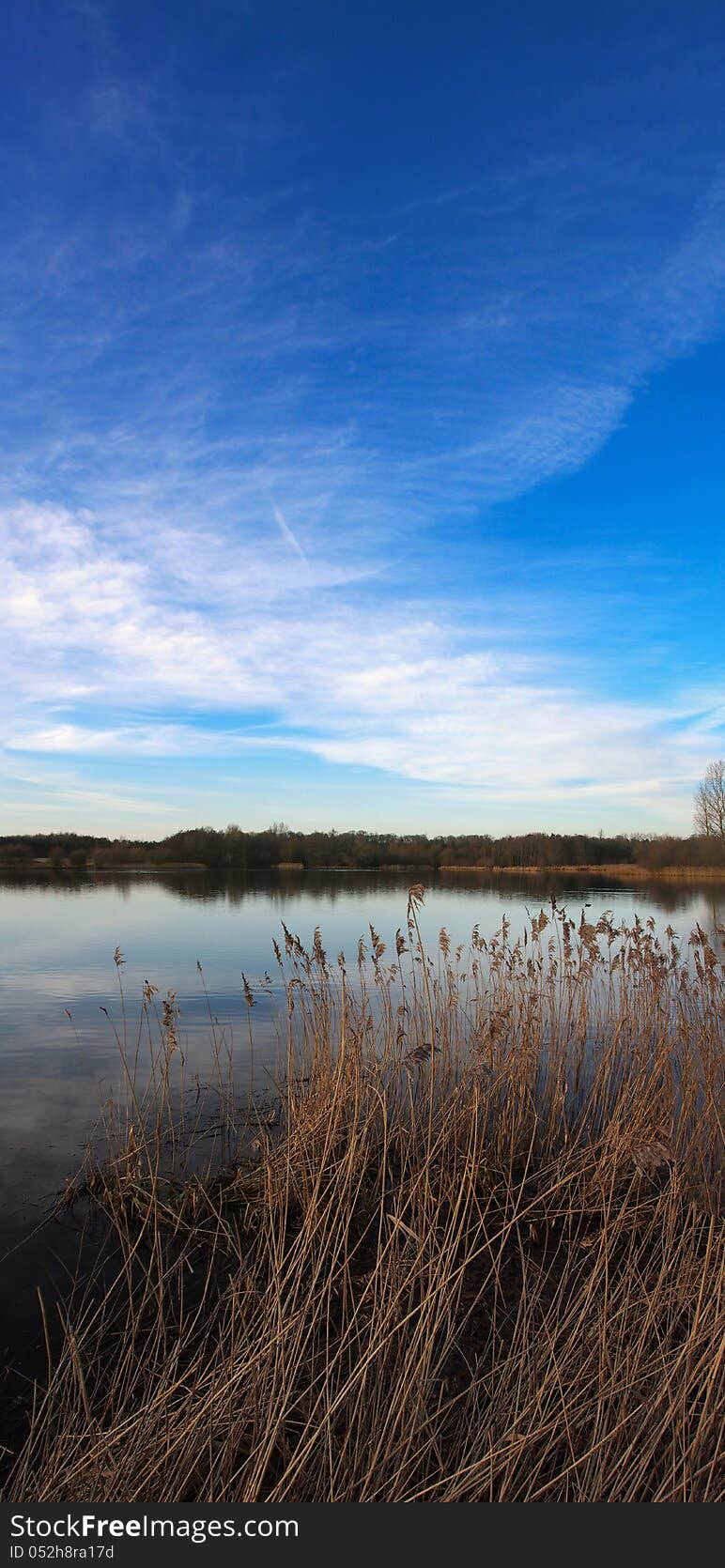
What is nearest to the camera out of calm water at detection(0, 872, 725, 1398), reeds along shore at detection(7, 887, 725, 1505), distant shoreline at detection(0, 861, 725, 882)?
reeds along shore at detection(7, 887, 725, 1505)

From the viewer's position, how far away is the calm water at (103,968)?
6324 mm

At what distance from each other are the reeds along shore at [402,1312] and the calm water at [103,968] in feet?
1.86

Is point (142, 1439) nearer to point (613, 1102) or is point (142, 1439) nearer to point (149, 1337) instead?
point (149, 1337)

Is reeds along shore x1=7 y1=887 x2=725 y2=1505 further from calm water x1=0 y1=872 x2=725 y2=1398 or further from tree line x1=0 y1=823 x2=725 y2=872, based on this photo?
tree line x1=0 y1=823 x2=725 y2=872

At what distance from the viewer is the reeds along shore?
8.73ft

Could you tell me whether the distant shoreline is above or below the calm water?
above

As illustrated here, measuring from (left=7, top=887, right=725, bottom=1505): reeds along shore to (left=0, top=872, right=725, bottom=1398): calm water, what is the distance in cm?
57

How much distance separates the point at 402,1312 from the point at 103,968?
14.5 m

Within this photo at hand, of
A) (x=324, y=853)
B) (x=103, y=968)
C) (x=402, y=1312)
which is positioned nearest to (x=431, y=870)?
(x=324, y=853)

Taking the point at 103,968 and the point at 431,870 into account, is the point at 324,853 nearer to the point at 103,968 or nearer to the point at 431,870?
the point at 431,870

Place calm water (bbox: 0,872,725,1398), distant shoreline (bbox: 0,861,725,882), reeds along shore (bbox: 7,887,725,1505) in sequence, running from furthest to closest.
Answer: distant shoreline (bbox: 0,861,725,882), calm water (bbox: 0,872,725,1398), reeds along shore (bbox: 7,887,725,1505)

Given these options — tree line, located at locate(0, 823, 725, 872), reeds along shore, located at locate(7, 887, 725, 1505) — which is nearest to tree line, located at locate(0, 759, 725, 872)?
tree line, located at locate(0, 823, 725, 872)

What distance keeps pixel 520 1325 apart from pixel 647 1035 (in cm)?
543

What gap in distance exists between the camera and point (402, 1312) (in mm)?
3852
